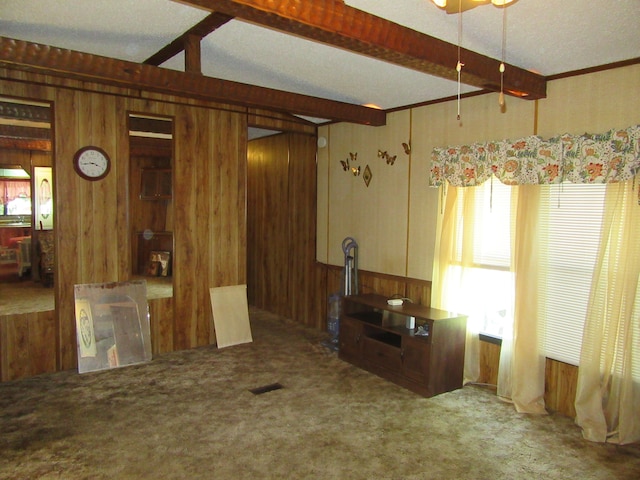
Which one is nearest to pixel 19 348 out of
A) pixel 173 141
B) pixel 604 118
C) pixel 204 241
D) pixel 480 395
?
pixel 204 241

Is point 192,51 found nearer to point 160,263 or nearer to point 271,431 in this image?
point 160,263

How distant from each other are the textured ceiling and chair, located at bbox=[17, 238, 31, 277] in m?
1.95

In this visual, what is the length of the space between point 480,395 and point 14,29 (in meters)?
4.53

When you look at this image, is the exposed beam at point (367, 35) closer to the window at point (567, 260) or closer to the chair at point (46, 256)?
the window at point (567, 260)

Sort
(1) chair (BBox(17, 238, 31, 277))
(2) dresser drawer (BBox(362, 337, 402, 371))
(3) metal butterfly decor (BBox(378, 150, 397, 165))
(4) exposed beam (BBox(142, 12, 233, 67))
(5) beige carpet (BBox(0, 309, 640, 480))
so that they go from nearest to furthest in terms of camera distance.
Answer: (5) beige carpet (BBox(0, 309, 640, 480))
(4) exposed beam (BBox(142, 12, 233, 67))
(2) dresser drawer (BBox(362, 337, 402, 371))
(1) chair (BBox(17, 238, 31, 277))
(3) metal butterfly decor (BBox(378, 150, 397, 165))

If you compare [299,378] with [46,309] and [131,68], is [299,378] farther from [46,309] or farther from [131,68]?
[131,68]

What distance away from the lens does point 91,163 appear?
14.2ft

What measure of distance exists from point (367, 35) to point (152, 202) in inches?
128

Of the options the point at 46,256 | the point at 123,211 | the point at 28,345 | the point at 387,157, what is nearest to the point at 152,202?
the point at 123,211

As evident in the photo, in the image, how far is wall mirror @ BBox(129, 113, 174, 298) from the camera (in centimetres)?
476

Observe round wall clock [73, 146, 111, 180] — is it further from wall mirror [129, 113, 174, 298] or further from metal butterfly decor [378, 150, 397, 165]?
metal butterfly decor [378, 150, 397, 165]

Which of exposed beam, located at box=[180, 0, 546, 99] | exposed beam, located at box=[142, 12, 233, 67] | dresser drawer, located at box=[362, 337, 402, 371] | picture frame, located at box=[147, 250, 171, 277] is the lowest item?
dresser drawer, located at box=[362, 337, 402, 371]

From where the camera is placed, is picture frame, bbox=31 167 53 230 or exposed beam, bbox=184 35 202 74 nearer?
exposed beam, bbox=184 35 202 74

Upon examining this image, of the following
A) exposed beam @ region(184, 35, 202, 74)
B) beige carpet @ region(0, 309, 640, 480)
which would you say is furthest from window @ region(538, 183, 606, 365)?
exposed beam @ region(184, 35, 202, 74)
